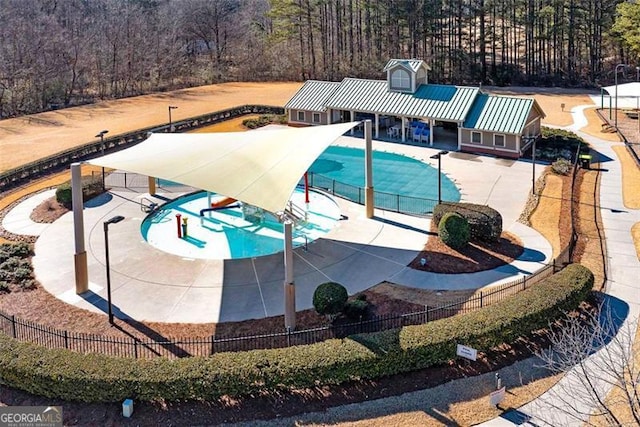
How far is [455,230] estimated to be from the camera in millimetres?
23688

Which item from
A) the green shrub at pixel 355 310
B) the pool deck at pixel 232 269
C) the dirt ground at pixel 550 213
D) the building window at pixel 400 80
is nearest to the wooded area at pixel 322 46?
the building window at pixel 400 80

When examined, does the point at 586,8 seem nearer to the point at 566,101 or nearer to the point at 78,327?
the point at 566,101

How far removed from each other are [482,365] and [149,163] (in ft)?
44.9

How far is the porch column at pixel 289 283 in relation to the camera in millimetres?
17875

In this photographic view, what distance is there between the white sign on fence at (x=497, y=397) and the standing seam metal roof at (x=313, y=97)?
34.7 m

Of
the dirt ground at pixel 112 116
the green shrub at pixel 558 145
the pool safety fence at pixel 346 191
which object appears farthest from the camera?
the dirt ground at pixel 112 116

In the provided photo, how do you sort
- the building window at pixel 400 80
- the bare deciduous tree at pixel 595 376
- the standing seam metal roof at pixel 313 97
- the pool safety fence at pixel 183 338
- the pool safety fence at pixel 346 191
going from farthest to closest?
the standing seam metal roof at pixel 313 97
the building window at pixel 400 80
the pool safety fence at pixel 346 191
the pool safety fence at pixel 183 338
the bare deciduous tree at pixel 595 376

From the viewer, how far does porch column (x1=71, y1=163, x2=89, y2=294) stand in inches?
802

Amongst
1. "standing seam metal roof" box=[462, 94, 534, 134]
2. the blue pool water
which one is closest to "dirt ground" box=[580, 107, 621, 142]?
"standing seam metal roof" box=[462, 94, 534, 134]

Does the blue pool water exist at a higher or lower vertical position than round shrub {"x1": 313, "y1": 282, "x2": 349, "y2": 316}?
higher

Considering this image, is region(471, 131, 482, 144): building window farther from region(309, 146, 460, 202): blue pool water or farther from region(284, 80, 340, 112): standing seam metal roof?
region(284, 80, 340, 112): standing seam metal roof

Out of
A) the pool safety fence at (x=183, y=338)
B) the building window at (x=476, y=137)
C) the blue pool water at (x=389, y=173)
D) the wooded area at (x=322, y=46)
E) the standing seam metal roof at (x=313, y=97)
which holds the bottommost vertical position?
the pool safety fence at (x=183, y=338)

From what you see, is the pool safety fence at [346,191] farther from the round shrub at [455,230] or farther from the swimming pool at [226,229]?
the round shrub at [455,230]

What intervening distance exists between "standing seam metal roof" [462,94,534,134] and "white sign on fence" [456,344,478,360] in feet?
82.8
